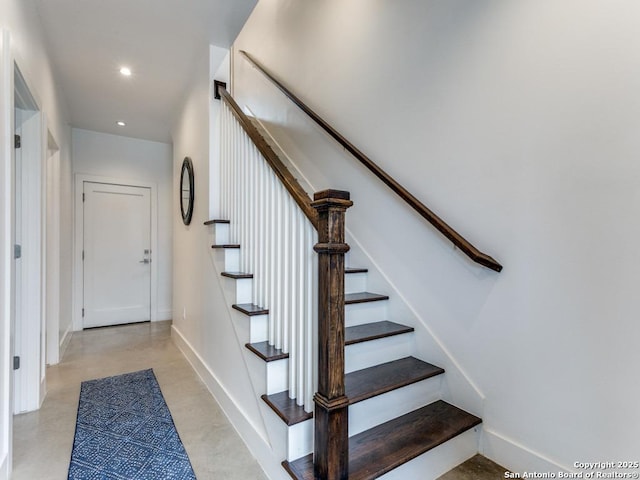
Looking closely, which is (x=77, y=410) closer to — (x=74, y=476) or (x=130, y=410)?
(x=130, y=410)

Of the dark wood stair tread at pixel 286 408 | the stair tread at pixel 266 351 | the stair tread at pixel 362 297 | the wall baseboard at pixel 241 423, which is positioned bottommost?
the wall baseboard at pixel 241 423

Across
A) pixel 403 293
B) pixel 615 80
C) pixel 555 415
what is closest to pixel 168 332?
pixel 403 293

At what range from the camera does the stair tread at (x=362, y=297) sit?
1956 mm

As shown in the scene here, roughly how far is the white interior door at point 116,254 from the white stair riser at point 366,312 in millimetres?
3955

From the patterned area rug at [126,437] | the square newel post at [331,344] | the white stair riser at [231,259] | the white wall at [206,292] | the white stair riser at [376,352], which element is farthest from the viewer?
the white stair riser at [231,259]

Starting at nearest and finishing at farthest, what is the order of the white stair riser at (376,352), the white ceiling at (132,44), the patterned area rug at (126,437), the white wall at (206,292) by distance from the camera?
1. the patterned area rug at (126,437)
2. the white stair riser at (376,352)
3. the white wall at (206,292)
4. the white ceiling at (132,44)

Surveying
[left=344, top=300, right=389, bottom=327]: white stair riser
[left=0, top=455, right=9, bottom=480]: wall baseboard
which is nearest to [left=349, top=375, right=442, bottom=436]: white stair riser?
[left=344, top=300, right=389, bottom=327]: white stair riser

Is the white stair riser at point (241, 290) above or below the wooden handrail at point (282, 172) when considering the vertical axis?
below

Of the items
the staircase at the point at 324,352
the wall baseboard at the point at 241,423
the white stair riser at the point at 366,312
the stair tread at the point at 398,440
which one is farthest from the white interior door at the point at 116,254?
the stair tread at the point at 398,440

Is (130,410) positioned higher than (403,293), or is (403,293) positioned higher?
(403,293)

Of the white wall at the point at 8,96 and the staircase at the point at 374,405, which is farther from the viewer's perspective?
the white wall at the point at 8,96

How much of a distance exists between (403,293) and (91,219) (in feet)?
14.6

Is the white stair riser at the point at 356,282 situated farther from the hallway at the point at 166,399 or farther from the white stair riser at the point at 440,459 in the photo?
the hallway at the point at 166,399

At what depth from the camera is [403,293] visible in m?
2.03
